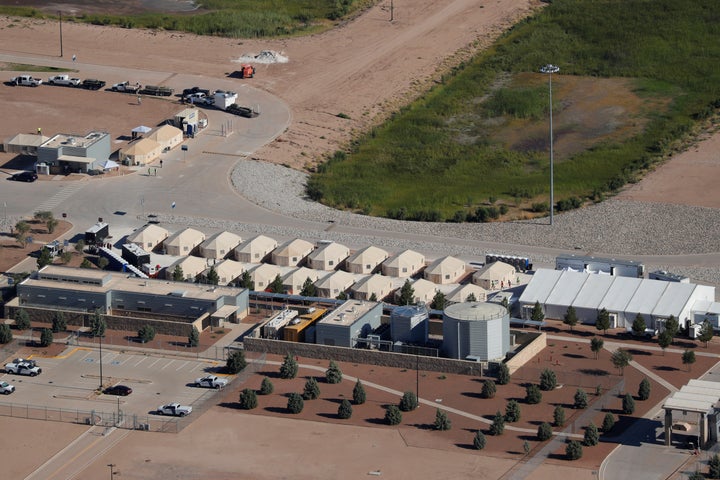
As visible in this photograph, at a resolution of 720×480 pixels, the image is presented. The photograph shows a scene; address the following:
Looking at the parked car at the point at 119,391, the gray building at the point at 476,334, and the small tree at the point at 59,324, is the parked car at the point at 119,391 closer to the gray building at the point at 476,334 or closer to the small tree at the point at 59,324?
the small tree at the point at 59,324

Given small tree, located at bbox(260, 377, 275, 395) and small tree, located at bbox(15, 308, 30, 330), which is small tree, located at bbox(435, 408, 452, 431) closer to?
small tree, located at bbox(260, 377, 275, 395)

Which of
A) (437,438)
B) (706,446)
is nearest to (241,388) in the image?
(437,438)

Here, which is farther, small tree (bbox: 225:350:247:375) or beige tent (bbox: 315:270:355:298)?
beige tent (bbox: 315:270:355:298)

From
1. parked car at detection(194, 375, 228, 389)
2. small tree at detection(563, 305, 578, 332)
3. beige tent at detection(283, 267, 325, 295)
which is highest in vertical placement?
beige tent at detection(283, 267, 325, 295)

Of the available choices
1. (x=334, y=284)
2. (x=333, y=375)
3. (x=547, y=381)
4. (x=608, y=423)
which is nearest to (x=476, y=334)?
(x=547, y=381)

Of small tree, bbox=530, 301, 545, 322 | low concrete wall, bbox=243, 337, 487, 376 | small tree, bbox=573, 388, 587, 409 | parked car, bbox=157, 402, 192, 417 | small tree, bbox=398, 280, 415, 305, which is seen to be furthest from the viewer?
small tree, bbox=398, 280, 415, 305

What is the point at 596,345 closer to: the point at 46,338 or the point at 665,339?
the point at 665,339

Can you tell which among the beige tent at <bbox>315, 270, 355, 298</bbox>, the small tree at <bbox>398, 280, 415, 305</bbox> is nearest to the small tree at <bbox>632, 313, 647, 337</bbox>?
the small tree at <bbox>398, 280, 415, 305</bbox>
